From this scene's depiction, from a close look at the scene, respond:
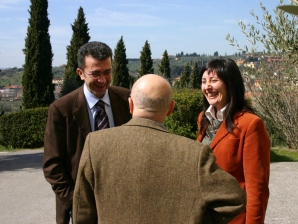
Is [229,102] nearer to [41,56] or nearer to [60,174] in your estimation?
[60,174]

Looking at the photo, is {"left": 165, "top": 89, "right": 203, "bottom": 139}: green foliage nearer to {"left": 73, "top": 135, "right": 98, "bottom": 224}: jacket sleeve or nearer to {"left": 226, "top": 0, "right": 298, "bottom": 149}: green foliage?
{"left": 226, "top": 0, "right": 298, "bottom": 149}: green foliage

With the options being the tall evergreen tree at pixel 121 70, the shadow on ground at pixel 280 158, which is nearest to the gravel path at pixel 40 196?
the shadow on ground at pixel 280 158

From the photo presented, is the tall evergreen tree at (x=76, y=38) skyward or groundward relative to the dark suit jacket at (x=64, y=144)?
skyward

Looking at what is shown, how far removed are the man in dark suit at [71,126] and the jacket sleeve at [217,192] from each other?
1.32 metres

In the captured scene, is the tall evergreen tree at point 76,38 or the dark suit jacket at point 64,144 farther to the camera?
the tall evergreen tree at point 76,38

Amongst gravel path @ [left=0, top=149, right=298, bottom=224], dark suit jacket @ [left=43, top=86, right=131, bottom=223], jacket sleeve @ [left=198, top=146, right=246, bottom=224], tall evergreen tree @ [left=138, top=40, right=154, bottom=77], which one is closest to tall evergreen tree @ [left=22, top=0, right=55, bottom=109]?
gravel path @ [left=0, top=149, right=298, bottom=224]

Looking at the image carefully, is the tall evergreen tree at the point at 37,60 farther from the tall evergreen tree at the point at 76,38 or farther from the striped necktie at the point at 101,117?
the striped necktie at the point at 101,117

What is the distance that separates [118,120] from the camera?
3.20 metres

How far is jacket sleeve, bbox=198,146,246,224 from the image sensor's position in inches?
71.4

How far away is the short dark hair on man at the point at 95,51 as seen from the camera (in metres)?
2.99

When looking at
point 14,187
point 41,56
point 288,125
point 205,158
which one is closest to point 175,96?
point 288,125

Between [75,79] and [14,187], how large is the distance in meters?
16.8

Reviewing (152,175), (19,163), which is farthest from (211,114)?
(19,163)

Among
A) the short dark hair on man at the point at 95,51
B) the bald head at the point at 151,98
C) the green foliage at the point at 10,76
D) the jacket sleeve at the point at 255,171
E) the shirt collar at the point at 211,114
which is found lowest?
the green foliage at the point at 10,76
